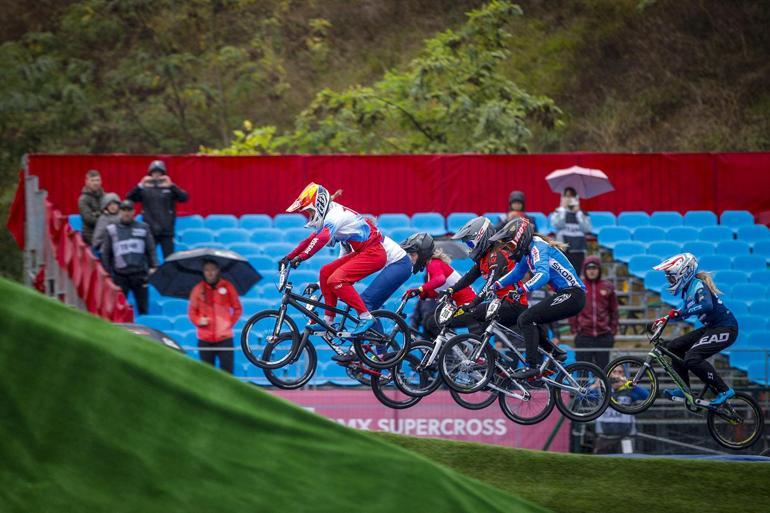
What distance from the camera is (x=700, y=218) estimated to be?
20047 mm

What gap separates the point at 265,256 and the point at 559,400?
6.29 metres

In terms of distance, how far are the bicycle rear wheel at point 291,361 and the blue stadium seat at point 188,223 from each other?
5.69 m

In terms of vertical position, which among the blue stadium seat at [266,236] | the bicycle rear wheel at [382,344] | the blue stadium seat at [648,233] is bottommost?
the bicycle rear wheel at [382,344]

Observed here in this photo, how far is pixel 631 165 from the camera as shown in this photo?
20.6 meters

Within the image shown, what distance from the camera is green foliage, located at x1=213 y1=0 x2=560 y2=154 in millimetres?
26688

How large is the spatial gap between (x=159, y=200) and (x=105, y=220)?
0.96 metres

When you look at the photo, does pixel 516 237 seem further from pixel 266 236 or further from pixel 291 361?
pixel 266 236

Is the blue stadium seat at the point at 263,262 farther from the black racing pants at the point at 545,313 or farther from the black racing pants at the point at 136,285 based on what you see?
the black racing pants at the point at 545,313

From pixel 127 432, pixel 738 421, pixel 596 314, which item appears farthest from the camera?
pixel 596 314

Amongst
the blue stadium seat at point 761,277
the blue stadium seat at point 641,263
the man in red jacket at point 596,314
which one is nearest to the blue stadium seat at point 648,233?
the blue stadium seat at point 641,263

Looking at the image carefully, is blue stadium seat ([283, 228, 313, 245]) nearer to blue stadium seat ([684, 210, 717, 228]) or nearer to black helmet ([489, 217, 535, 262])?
black helmet ([489, 217, 535, 262])

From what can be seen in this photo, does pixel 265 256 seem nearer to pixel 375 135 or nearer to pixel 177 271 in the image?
pixel 177 271

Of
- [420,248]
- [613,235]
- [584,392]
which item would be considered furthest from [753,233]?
[420,248]

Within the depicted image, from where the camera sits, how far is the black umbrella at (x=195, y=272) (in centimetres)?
1458
